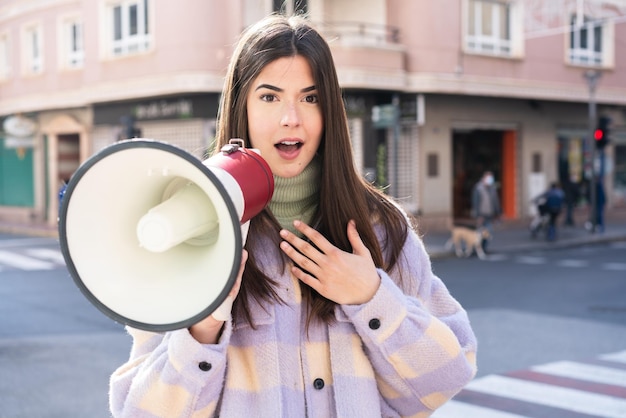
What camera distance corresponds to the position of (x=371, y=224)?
1976mm

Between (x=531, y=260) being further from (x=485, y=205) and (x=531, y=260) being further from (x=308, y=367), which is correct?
(x=308, y=367)

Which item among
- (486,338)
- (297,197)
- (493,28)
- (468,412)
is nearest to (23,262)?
(486,338)

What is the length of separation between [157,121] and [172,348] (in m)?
22.1

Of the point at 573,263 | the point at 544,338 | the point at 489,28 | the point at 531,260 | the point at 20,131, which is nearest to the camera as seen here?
the point at 544,338

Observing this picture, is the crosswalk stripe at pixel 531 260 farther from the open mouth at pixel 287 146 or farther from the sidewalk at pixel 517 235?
the open mouth at pixel 287 146

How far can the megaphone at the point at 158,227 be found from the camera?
4.64 ft

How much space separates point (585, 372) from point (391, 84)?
47.9 feet

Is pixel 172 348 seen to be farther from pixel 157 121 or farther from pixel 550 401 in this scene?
pixel 157 121

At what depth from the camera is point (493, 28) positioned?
2309cm

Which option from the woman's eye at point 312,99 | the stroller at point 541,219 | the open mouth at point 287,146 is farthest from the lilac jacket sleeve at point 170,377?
the stroller at point 541,219

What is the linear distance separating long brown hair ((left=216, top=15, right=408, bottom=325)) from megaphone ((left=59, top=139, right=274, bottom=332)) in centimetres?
32

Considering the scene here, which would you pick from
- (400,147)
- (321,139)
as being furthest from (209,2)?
(321,139)

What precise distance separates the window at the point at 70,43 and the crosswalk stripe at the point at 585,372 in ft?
70.0

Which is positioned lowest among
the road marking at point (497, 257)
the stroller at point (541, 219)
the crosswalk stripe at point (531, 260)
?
the crosswalk stripe at point (531, 260)
